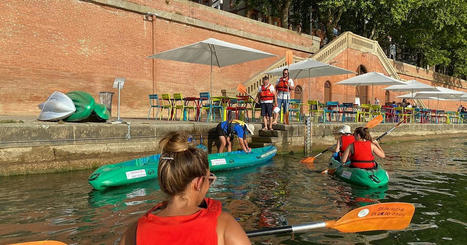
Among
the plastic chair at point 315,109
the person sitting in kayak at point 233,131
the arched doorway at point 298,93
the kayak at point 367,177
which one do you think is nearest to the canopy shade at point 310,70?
the plastic chair at point 315,109

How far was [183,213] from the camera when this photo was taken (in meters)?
A: 1.65

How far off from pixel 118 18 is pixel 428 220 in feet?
46.8

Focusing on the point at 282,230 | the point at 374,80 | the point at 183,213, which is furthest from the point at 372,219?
the point at 374,80

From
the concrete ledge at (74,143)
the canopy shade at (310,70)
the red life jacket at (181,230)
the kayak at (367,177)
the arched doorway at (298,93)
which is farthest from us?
the arched doorway at (298,93)

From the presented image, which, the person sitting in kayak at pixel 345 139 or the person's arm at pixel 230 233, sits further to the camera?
the person sitting in kayak at pixel 345 139

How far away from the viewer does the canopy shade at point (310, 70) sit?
40.9ft

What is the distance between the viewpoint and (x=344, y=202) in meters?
5.39

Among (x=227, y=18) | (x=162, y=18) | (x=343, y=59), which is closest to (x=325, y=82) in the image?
(x=343, y=59)

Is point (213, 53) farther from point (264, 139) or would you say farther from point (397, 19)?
point (397, 19)

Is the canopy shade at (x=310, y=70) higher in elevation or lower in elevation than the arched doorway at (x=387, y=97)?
higher

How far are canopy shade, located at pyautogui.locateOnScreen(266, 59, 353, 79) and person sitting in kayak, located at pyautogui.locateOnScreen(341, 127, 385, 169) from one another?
6181mm

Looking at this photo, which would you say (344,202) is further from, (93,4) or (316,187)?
(93,4)

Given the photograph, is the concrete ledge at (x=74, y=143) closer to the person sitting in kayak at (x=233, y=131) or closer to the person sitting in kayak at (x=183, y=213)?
the person sitting in kayak at (x=233, y=131)

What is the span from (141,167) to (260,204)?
8.77 feet
